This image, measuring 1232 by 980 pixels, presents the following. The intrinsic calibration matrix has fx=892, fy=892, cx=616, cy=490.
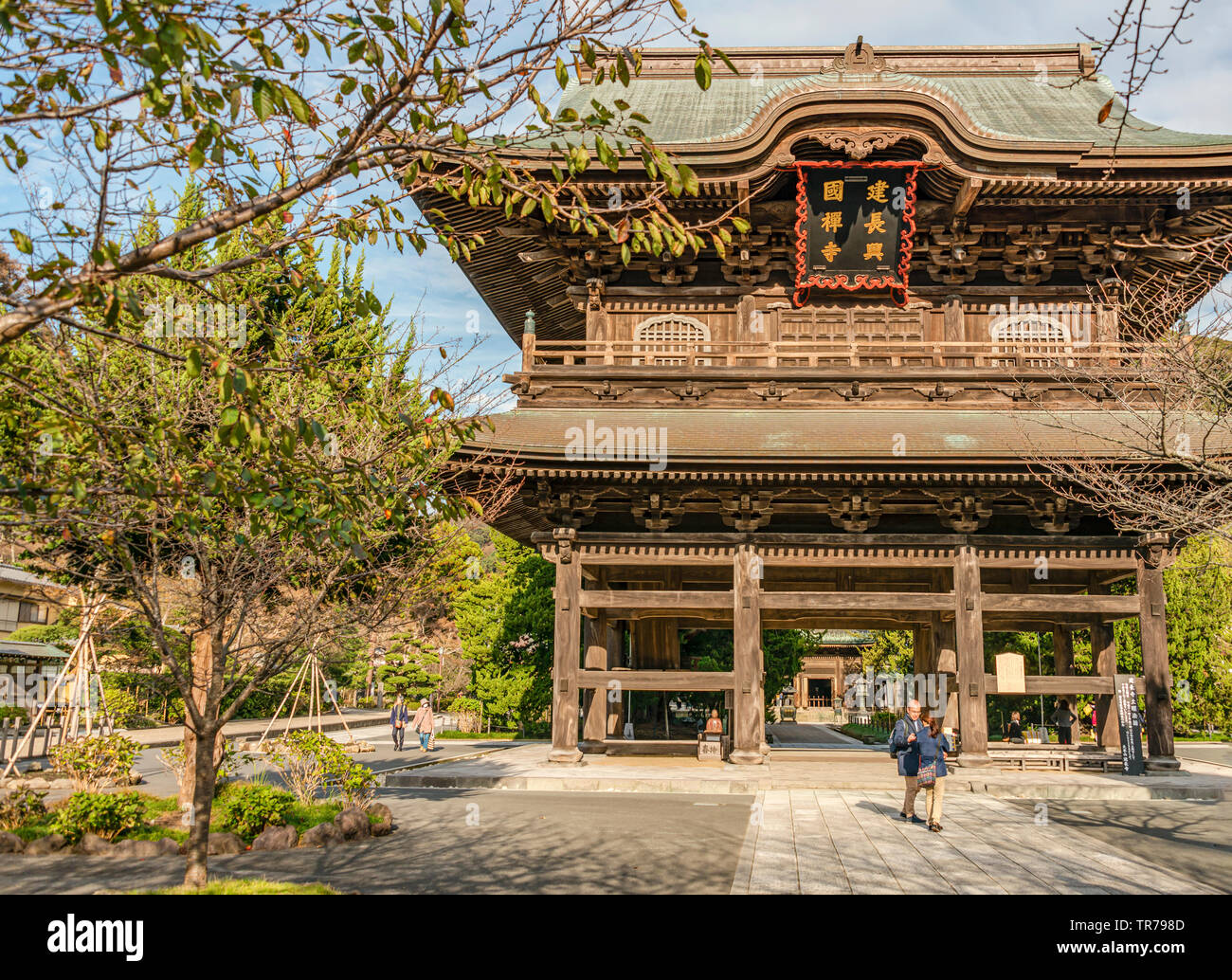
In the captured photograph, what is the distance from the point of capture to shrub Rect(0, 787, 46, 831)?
11.5 meters

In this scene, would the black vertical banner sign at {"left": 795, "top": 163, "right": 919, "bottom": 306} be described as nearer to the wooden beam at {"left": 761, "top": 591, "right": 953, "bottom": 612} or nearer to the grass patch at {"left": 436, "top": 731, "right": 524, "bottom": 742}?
the wooden beam at {"left": 761, "top": 591, "right": 953, "bottom": 612}

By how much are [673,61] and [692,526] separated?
13938 mm

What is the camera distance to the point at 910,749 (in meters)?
11.3

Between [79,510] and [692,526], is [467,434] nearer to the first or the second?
[79,510]

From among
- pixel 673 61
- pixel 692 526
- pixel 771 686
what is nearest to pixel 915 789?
pixel 692 526

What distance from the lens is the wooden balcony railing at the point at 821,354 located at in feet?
54.3

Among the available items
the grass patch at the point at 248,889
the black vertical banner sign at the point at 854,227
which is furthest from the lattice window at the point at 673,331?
the grass patch at the point at 248,889

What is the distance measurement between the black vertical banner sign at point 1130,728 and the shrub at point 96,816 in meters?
14.9

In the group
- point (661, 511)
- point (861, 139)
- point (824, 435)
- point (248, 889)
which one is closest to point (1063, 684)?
point (824, 435)

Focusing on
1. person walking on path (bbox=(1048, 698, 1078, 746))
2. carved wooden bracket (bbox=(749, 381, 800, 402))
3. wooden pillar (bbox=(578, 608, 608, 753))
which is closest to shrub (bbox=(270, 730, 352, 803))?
wooden pillar (bbox=(578, 608, 608, 753))

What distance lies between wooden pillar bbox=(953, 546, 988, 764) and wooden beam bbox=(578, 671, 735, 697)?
13.0 ft

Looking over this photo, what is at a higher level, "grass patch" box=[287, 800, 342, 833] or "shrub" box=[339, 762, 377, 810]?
"shrub" box=[339, 762, 377, 810]

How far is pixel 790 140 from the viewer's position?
16281 millimetres

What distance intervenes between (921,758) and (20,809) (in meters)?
11.7
